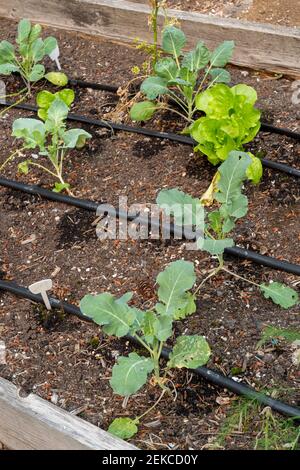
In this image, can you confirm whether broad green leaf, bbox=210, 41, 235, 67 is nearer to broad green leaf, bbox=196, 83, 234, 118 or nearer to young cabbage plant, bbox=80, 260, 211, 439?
broad green leaf, bbox=196, 83, 234, 118

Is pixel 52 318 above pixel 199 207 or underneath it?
underneath

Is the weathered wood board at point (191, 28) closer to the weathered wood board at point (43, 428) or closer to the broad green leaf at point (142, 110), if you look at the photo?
the broad green leaf at point (142, 110)

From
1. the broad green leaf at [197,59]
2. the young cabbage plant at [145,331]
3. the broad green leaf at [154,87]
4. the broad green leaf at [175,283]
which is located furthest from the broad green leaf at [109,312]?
the broad green leaf at [197,59]

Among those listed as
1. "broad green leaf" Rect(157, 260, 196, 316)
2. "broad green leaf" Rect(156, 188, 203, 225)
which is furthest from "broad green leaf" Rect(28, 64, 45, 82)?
"broad green leaf" Rect(157, 260, 196, 316)

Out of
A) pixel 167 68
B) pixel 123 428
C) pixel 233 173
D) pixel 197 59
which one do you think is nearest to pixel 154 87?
pixel 167 68

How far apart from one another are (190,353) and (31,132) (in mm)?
1113

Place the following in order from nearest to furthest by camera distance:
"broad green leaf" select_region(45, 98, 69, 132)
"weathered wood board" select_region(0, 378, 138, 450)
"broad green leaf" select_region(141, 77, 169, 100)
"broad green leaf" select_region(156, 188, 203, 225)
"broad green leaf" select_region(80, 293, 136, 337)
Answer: "weathered wood board" select_region(0, 378, 138, 450) → "broad green leaf" select_region(80, 293, 136, 337) → "broad green leaf" select_region(156, 188, 203, 225) → "broad green leaf" select_region(45, 98, 69, 132) → "broad green leaf" select_region(141, 77, 169, 100)

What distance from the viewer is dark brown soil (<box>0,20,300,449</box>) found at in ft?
6.81

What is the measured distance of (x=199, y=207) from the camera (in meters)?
2.22

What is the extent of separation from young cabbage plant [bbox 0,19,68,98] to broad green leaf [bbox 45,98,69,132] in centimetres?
53

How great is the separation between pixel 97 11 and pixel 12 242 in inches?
55.0
